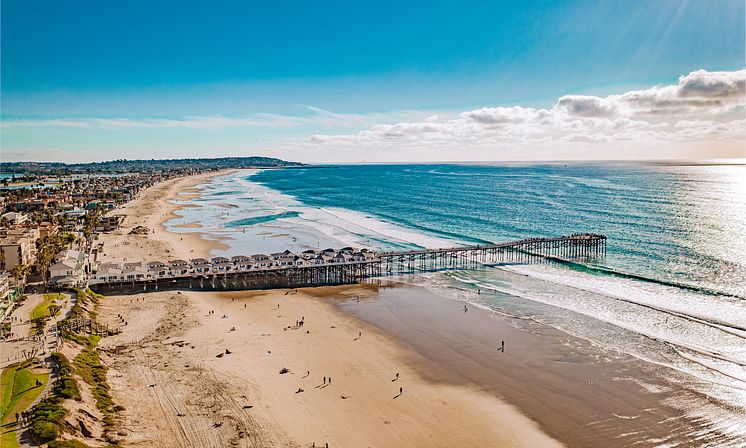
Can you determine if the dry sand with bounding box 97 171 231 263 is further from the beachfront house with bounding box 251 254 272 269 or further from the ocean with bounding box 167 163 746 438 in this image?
the beachfront house with bounding box 251 254 272 269

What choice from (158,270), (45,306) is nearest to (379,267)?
(158,270)

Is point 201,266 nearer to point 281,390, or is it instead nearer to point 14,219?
point 281,390

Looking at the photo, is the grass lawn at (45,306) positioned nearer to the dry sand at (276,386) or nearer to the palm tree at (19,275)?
the palm tree at (19,275)

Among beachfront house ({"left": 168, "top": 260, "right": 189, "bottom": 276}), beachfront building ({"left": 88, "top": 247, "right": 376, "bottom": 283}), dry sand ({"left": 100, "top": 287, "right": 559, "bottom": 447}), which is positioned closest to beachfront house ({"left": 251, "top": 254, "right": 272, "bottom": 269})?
beachfront building ({"left": 88, "top": 247, "right": 376, "bottom": 283})

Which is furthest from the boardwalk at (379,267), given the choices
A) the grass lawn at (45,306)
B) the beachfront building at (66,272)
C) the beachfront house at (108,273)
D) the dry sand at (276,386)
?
the grass lawn at (45,306)

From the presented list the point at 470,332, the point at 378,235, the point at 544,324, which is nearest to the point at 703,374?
the point at 544,324

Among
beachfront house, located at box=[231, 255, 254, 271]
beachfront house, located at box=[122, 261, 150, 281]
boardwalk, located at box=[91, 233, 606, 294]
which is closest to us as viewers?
beachfront house, located at box=[122, 261, 150, 281]
